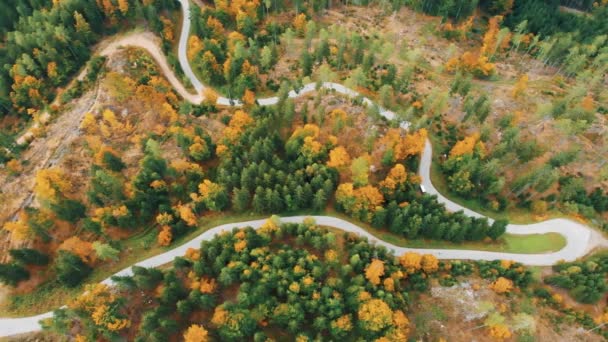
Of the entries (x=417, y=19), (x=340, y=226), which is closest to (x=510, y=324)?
(x=340, y=226)

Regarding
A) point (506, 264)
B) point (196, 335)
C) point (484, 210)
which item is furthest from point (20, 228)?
point (484, 210)

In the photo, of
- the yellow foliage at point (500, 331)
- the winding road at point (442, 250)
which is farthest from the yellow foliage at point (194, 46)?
the yellow foliage at point (500, 331)

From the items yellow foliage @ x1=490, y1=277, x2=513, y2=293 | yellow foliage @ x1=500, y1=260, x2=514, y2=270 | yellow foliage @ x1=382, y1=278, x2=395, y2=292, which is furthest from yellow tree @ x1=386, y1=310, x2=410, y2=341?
yellow foliage @ x1=500, y1=260, x2=514, y2=270

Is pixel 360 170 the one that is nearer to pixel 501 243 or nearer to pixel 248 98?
pixel 501 243

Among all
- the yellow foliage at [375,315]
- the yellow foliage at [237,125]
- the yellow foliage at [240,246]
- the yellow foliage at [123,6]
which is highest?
the yellow foliage at [123,6]

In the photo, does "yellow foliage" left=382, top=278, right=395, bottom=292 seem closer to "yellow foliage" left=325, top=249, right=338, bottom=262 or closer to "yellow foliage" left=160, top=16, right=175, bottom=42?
"yellow foliage" left=325, top=249, right=338, bottom=262

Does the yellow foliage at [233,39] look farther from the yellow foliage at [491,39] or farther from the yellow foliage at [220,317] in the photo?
the yellow foliage at [491,39]
